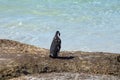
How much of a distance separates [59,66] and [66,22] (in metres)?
13.2

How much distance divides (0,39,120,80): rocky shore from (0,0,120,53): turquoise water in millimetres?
6678

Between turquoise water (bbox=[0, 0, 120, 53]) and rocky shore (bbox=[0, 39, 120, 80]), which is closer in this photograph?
rocky shore (bbox=[0, 39, 120, 80])

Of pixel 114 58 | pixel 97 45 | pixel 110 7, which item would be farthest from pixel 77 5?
pixel 114 58

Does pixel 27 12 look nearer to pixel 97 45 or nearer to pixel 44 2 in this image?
pixel 44 2

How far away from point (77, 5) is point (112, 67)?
18884 millimetres

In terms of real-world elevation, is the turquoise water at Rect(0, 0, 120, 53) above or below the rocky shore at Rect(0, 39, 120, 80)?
above

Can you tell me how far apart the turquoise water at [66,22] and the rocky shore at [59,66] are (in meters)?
6.68

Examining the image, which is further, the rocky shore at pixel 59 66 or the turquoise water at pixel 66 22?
the turquoise water at pixel 66 22

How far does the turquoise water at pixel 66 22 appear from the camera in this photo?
778 inches

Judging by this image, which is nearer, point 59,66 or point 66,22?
point 59,66

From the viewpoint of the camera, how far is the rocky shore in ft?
34.0

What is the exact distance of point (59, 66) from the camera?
427 inches

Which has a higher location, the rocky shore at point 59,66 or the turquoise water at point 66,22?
the turquoise water at point 66,22

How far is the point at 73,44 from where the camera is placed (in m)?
19.3
